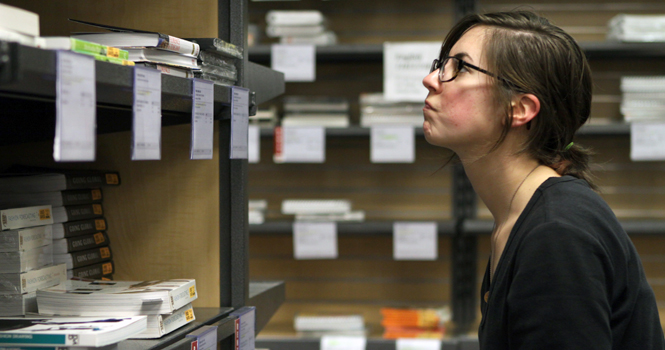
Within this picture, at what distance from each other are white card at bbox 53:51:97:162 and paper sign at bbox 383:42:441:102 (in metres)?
1.97

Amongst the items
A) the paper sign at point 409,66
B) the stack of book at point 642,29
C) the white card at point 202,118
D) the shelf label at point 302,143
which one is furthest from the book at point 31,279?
the stack of book at point 642,29

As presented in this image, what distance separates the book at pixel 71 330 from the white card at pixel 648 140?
225 cm

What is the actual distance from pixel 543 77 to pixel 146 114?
27.9 inches

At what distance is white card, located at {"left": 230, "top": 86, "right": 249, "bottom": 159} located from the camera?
3.53 feet

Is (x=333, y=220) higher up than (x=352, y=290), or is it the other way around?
(x=333, y=220)

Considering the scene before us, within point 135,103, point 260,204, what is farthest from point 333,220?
point 135,103

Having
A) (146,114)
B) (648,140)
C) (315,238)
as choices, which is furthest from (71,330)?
(648,140)

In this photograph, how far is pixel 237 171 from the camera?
1.16m

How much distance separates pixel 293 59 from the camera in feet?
8.31

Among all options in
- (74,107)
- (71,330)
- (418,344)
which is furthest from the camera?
Answer: (418,344)

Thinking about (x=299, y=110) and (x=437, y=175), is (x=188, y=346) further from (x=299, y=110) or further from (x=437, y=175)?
(x=437, y=175)

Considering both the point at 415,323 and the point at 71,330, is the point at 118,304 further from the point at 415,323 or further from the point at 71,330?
the point at 415,323

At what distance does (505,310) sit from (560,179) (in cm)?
25

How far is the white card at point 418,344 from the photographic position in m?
2.45
